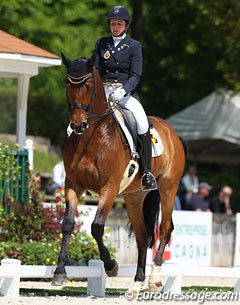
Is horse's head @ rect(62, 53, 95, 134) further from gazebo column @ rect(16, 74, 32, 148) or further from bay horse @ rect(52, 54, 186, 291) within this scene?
gazebo column @ rect(16, 74, 32, 148)

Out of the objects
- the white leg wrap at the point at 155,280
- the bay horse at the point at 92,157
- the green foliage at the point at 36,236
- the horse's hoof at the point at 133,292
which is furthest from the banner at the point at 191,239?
the horse's hoof at the point at 133,292

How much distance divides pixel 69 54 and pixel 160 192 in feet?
68.3

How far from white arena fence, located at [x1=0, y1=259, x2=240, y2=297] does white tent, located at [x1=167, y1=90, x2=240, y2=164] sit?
14.5m

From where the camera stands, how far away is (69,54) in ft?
113

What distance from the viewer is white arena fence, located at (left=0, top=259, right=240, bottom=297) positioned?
12.3 m

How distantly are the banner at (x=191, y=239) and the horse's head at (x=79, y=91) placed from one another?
8.77 metres

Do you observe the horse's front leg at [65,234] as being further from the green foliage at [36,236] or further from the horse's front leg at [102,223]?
the green foliage at [36,236]

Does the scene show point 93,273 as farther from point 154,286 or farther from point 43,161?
point 43,161

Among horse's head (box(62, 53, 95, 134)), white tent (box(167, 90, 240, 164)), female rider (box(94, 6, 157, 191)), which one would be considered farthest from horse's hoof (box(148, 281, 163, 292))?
white tent (box(167, 90, 240, 164))

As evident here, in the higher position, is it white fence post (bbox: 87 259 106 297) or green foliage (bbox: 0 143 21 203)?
green foliage (bbox: 0 143 21 203)

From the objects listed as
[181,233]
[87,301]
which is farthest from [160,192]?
[181,233]

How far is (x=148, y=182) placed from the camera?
13.2 m

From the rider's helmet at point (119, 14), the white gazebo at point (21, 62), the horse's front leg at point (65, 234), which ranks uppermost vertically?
the rider's helmet at point (119, 14)

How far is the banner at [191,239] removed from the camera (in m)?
20.4
